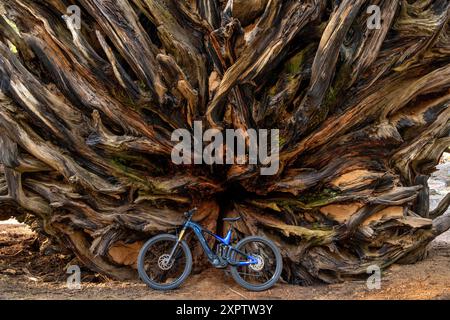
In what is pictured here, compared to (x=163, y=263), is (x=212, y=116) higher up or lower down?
higher up

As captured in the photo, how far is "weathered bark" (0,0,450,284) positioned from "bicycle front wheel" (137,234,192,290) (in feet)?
0.82

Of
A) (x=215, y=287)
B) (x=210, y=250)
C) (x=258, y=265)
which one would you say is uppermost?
(x=210, y=250)

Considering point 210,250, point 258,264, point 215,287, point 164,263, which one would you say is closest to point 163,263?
point 164,263

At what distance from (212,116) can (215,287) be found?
2.02 meters

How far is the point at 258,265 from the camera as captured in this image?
6523mm

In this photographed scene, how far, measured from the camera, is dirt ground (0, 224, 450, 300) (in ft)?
20.3

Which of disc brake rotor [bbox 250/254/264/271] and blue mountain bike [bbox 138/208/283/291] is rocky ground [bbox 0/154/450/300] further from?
disc brake rotor [bbox 250/254/264/271]

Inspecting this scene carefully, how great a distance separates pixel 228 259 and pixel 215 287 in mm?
393

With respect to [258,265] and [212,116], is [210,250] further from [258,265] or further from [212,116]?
[212,116]

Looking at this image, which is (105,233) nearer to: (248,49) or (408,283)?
(248,49)

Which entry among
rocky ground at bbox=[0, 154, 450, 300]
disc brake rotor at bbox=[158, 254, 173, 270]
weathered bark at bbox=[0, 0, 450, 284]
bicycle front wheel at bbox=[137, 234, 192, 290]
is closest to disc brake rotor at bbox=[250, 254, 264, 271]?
rocky ground at bbox=[0, 154, 450, 300]

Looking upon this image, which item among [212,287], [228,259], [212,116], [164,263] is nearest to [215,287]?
[212,287]

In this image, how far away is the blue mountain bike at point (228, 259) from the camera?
6.39 metres

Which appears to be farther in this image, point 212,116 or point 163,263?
point 212,116
